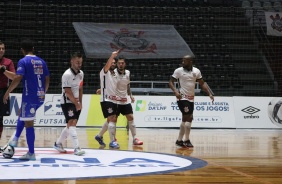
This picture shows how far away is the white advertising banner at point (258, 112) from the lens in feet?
63.5

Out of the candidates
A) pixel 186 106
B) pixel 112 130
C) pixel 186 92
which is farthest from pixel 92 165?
pixel 186 92

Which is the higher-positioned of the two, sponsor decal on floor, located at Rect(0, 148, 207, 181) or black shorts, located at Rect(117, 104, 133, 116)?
black shorts, located at Rect(117, 104, 133, 116)

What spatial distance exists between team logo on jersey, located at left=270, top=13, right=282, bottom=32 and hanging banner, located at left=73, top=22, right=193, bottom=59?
425cm

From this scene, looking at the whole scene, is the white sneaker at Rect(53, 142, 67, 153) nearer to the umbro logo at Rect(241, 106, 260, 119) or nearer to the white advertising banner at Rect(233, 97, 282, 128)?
the white advertising banner at Rect(233, 97, 282, 128)

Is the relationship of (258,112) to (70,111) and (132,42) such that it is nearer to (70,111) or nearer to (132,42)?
(132,42)

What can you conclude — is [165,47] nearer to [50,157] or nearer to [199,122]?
[199,122]

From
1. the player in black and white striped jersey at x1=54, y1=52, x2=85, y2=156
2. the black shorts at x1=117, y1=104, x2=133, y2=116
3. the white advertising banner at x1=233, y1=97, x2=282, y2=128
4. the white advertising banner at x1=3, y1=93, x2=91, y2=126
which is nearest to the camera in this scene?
the player in black and white striped jersey at x1=54, y1=52, x2=85, y2=156

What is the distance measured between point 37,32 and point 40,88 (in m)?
18.0

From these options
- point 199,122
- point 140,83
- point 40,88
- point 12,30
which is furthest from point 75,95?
point 12,30

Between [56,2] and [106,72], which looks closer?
[106,72]

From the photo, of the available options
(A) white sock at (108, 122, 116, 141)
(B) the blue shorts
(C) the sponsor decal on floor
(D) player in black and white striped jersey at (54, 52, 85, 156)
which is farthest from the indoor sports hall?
(B) the blue shorts

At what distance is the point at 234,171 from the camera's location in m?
7.38

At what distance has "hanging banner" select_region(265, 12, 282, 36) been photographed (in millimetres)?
26578

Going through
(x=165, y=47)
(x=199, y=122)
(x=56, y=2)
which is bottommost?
(x=199, y=122)
